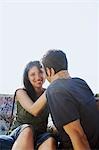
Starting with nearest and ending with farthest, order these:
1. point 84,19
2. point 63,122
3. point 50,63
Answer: point 63,122, point 50,63, point 84,19

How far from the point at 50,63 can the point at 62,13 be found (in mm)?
1537

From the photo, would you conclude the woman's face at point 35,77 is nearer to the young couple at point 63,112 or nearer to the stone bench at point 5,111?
the young couple at point 63,112

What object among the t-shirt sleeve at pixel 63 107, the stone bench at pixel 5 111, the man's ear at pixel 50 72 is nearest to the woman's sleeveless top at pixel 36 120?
the man's ear at pixel 50 72

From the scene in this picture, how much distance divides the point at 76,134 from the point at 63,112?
0.40 ft

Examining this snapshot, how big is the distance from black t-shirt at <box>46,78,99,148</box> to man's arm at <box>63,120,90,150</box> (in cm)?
2

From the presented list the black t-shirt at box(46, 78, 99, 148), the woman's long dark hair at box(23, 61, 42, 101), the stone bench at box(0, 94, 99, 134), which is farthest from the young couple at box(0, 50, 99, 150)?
the stone bench at box(0, 94, 99, 134)

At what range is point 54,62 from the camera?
183 centimetres

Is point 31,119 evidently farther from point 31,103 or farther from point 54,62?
A: point 54,62

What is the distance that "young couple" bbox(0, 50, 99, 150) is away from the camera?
1658mm

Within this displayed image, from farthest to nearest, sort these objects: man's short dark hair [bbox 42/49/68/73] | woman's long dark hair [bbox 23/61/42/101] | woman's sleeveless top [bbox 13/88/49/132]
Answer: woman's long dark hair [bbox 23/61/42/101] < woman's sleeveless top [bbox 13/88/49/132] < man's short dark hair [bbox 42/49/68/73]

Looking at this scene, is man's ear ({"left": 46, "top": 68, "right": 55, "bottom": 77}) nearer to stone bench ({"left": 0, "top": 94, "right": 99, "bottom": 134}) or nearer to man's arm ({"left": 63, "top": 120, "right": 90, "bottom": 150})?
man's arm ({"left": 63, "top": 120, "right": 90, "bottom": 150})

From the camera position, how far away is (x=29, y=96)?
A: 92.4 inches

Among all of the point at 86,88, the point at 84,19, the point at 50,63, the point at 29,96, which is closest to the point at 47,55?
the point at 50,63

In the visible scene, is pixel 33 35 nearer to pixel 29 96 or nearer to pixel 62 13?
pixel 62 13
